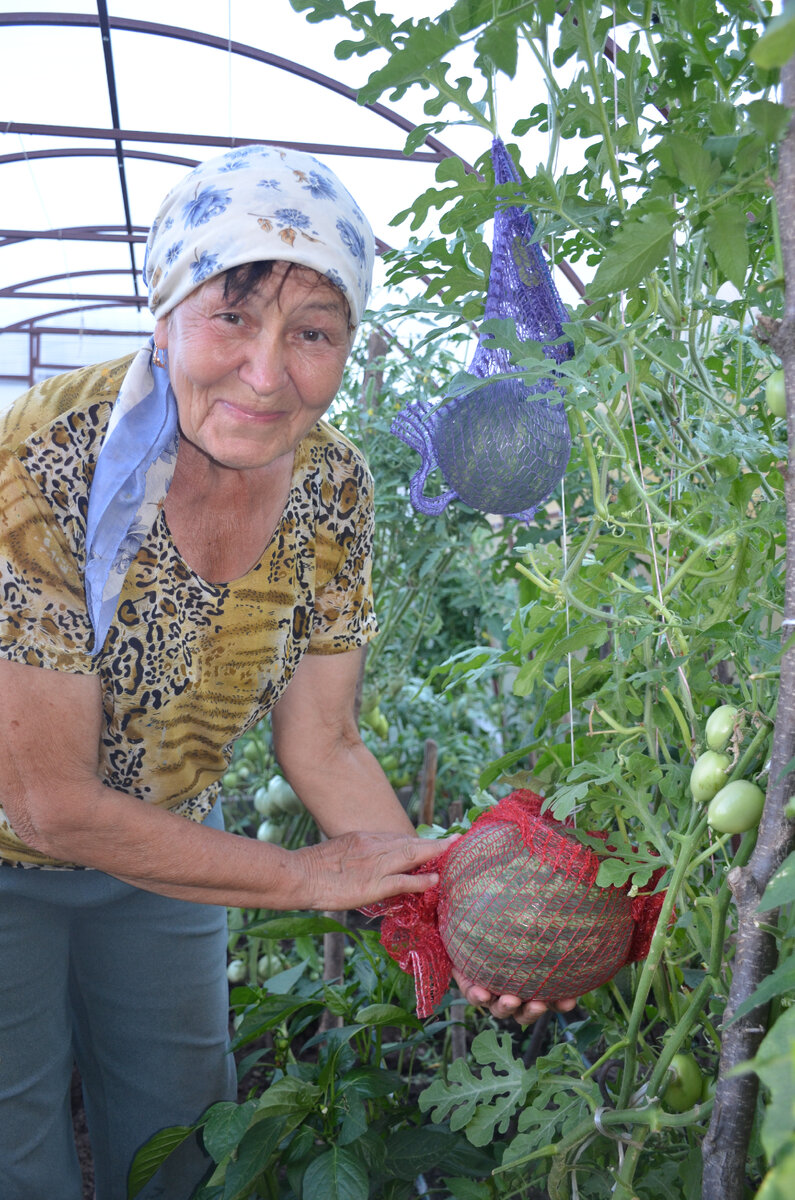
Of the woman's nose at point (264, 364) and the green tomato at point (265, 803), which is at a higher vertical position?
the woman's nose at point (264, 364)

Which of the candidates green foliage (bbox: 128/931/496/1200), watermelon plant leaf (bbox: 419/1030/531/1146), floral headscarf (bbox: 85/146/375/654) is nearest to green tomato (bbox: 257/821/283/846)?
green foliage (bbox: 128/931/496/1200)

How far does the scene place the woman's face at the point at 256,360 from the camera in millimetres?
969

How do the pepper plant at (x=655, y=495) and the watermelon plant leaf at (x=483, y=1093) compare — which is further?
the watermelon plant leaf at (x=483, y=1093)

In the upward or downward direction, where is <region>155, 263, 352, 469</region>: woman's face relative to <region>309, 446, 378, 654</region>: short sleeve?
upward

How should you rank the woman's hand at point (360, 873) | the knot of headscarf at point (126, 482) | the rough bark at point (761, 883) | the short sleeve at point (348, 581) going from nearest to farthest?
1. the rough bark at point (761, 883)
2. the knot of headscarf at point (126, 482)
3. the woman's hand at point (360, 873)
4. the short sleeve at point (348, 581)

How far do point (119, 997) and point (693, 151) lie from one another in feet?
3.99

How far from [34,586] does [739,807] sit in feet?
2.21

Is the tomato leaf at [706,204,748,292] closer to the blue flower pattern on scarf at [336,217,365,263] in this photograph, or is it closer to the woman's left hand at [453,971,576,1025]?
the blue flower pattern on scarf at [336,217,365,263]

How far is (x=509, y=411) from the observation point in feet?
3.51

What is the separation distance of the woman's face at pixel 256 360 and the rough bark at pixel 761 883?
0.51 meters

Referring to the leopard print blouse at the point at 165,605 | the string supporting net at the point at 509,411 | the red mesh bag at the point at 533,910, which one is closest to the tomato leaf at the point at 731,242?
the string supporting net at the point at 509,411

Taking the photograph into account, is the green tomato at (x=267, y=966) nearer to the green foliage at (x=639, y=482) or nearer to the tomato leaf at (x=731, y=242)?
the green foliage at (x=639, y=482)

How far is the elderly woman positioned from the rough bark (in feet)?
1.08

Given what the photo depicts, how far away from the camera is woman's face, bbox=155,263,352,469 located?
0.97 m
